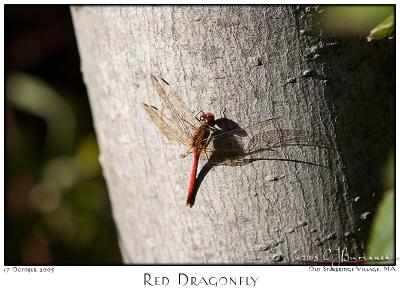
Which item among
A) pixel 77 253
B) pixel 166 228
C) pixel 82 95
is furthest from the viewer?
pixel 82 95

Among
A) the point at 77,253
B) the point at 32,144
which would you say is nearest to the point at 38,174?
the point at 32,144

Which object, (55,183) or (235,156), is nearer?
(235,156)

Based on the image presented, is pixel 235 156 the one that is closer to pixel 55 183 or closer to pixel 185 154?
pixel 185 154

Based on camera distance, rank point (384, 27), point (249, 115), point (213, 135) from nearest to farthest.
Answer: point (384, 27)
point (249, 115)
point (213, 135)

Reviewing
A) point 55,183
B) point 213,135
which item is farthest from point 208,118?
point 55,183

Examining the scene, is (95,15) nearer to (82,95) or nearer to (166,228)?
(166,228)

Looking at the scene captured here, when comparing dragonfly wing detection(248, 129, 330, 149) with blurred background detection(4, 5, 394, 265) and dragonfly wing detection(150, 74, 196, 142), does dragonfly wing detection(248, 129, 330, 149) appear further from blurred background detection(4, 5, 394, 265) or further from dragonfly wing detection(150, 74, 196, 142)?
blurred background detection(4, 5, 394, 265)
